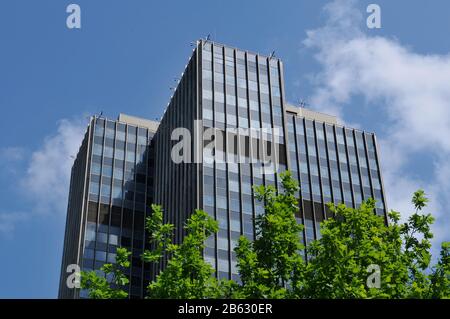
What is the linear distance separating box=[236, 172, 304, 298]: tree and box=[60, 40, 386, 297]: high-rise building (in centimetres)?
5299

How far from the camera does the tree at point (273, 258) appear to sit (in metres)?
24.2

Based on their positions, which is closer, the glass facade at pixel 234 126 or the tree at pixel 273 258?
the tree at pixel 273 258

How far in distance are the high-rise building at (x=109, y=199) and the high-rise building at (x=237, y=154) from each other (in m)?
0.65

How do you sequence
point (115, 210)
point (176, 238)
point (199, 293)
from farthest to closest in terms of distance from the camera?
point (115, 210) → point (176, 238) → point (199, 293)

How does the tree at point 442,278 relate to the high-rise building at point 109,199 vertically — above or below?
below

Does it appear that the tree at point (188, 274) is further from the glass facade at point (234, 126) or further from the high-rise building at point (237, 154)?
the glass facade at point (234, 126)

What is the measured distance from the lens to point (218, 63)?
9931 centimetres

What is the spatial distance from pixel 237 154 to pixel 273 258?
210 ft

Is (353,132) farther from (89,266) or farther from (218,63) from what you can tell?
(89,266)

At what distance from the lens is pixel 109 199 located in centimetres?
10519

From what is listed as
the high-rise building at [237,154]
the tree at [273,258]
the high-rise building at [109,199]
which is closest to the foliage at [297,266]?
the tree at [273,258]

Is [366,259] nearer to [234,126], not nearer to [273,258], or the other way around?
[273,258]

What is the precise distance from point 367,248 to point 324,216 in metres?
72.6
